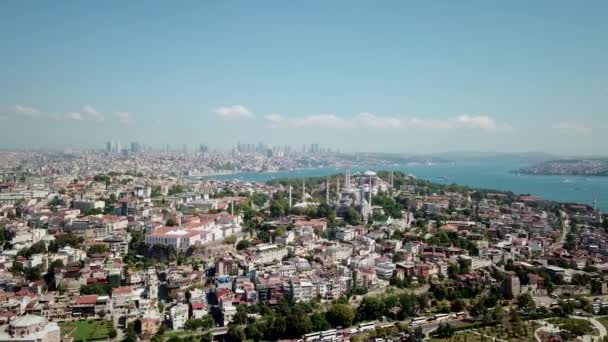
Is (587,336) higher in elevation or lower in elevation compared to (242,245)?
lower

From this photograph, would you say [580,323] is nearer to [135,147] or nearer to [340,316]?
[340,316]

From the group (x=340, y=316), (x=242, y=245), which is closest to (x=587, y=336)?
(x=340, y=316)

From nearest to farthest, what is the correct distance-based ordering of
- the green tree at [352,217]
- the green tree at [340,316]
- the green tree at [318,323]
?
the green tree at [318,323]
the green tree at [340,316]
the green tree at [352,217]

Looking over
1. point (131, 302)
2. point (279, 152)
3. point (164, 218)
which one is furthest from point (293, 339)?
point (279, 152)

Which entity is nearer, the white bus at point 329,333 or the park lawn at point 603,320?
the white bus at point 329,333

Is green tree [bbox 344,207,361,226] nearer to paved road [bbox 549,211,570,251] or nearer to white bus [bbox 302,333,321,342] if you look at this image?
paved road [bbox 549,211,570,251]

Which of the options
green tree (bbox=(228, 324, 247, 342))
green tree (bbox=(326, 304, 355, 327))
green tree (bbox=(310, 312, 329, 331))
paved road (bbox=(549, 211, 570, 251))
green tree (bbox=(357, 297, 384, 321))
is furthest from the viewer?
paved road (bbox=(549, 211, 570, 251))

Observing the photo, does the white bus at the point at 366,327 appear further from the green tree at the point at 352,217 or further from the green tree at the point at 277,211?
the green tree at the point at 277,211

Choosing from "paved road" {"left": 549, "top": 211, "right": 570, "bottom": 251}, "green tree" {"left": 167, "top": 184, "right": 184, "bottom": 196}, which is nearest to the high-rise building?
"green tree" {"left": 167, "top": 184, "right": 184, "bottom": 196}

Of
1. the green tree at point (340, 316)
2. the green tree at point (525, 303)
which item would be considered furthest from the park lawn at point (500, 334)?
the green tree at point (340, 316)
